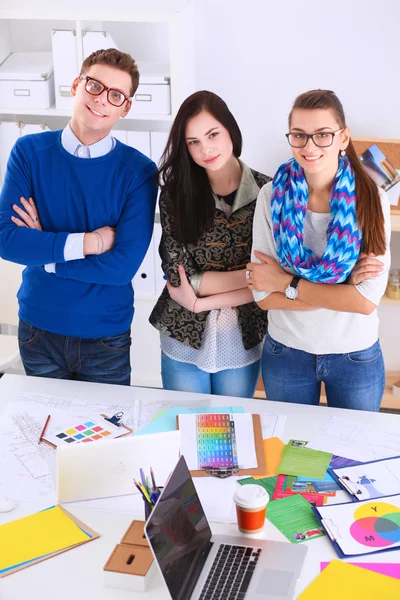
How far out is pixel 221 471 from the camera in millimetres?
1963

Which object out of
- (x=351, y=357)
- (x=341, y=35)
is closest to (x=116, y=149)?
(x=351, y=357)

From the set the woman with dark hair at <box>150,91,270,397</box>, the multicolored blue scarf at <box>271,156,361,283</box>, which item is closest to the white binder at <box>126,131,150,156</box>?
the woman with dark hair at <box>150,91,270,397</box>

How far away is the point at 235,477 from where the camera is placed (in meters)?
1.95

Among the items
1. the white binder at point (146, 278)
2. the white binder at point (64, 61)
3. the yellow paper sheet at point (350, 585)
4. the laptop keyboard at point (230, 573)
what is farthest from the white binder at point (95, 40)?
the yellow paper sheet at point (350, 585)

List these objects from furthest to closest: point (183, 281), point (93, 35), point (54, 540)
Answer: point (93, 35) → point (183, 281) → point (54, 540)

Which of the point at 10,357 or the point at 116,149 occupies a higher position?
the point at 116,149

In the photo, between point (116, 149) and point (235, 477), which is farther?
point (116, 149)

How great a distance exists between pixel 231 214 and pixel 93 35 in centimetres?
143

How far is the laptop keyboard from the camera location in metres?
1.55

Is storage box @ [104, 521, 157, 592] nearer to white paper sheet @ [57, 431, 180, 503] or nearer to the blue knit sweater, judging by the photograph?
white paper sheet @ [57, 431, 180, 503]

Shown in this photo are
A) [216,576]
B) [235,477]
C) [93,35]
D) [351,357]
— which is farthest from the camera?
[93,35]

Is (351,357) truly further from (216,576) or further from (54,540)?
(54,540)

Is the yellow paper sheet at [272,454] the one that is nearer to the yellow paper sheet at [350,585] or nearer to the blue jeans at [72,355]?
the yellow paper sheet at [350,585]

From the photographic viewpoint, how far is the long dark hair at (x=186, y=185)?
2.28 meters
